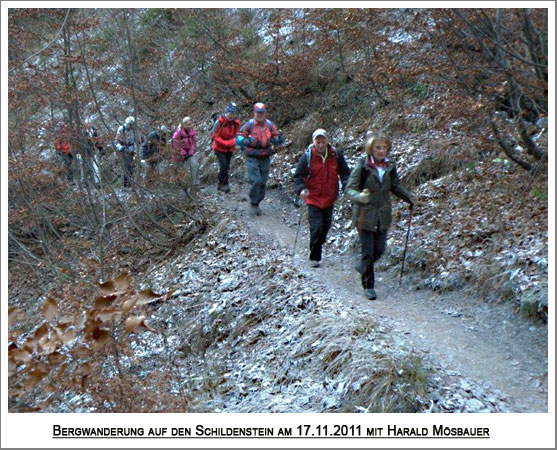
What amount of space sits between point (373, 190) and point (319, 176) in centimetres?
128

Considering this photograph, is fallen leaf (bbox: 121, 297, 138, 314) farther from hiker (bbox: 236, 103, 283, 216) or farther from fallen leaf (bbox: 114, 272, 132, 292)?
hiker (bbox: 236, 103, 283, 216)

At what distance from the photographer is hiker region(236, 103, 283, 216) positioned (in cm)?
1145

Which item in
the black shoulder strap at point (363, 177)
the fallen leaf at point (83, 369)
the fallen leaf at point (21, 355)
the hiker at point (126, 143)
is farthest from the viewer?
the hiker at point (126, 143)

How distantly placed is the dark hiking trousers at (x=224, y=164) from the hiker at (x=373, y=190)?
602 centimetres

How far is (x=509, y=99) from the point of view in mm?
7559

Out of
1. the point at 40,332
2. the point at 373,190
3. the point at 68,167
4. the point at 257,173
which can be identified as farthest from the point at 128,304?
the point at 68,167

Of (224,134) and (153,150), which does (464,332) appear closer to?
(224,134)

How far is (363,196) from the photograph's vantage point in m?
7.56

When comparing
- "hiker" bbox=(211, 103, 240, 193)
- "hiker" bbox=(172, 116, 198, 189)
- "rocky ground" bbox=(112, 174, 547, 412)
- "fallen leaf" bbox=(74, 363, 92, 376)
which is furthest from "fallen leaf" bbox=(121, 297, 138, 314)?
"hiker" bbox=(211, 103, 240, 193)

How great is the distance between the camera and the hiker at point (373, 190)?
299 inches

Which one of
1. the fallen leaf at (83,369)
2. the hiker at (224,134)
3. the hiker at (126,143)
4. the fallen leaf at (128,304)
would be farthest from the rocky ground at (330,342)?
the hiker at (126,143)

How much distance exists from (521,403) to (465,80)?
430 centimetres

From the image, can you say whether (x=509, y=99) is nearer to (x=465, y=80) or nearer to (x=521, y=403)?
(x=465, y=80)

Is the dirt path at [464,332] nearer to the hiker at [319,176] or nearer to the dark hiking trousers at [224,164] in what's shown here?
the hiker at [319,176]
